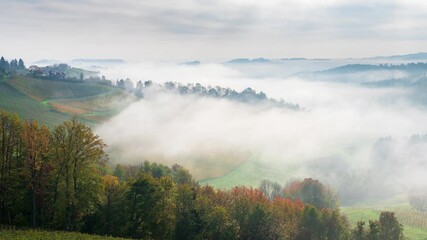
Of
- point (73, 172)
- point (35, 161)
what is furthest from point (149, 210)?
point (35, 161)

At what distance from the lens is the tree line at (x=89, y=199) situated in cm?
5769

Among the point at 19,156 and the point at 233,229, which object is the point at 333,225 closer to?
the point at 233,229

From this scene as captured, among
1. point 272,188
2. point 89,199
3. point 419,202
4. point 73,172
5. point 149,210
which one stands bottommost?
point 419,202

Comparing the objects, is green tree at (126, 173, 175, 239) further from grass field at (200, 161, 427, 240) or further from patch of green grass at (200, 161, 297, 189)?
patch of green grass at (200, 161, 297, 189)

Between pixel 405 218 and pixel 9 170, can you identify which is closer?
pixel 9 170

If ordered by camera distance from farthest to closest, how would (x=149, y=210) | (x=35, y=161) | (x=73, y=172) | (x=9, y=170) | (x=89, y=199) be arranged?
(x=149, y=210)
(x=89, y=199)
(x=9, y=170)
(x=73, y=172)
(x=35, y=161)

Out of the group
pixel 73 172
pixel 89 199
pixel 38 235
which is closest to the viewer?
pixel 38 235

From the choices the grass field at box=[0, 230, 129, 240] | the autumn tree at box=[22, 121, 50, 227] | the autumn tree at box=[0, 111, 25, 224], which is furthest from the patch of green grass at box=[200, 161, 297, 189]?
the grass field at box=[0, 230, 129, 240]

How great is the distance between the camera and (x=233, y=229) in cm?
6838

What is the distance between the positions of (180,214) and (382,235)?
51.3 meters

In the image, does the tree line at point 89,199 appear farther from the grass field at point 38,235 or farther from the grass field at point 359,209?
the grass field at point 359,209

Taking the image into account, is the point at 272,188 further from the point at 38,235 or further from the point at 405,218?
the point at 38,235

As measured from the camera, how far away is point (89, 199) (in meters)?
59.7

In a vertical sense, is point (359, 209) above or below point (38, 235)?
below
